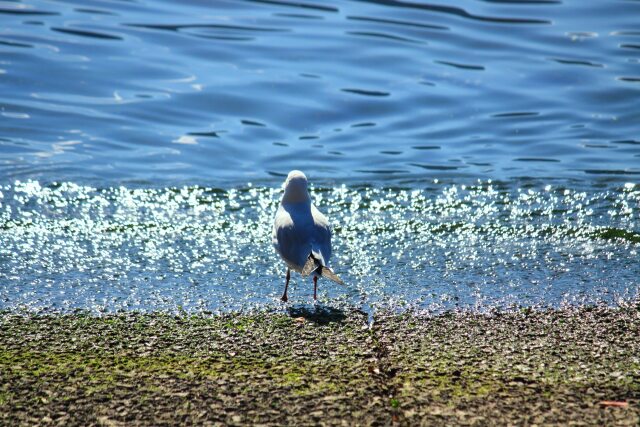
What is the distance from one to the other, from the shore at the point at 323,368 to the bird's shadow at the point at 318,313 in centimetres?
1

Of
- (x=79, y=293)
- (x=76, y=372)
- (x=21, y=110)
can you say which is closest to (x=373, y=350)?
(x=76, y=372)

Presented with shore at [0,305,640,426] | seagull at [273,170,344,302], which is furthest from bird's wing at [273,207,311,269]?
shore at [0,305,640,426]

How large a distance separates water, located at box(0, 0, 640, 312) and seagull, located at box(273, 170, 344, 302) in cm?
16

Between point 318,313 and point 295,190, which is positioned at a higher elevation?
point 295,190

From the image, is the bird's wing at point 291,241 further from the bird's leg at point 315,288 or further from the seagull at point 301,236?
the bird's leg at point 315,288

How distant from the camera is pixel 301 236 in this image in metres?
5.44

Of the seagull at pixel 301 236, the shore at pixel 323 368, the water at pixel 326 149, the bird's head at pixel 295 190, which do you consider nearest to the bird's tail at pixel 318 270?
the seagull at pixel 301 236

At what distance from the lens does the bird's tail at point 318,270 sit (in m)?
5.05

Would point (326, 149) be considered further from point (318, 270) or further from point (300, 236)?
point (318, 270)

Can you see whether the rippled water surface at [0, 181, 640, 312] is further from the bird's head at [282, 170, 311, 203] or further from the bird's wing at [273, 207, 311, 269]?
the bird's head at [282, 170, 311, 203]

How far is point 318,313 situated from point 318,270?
1.39ft

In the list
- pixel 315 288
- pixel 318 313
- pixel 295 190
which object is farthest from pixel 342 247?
pixel 318 313

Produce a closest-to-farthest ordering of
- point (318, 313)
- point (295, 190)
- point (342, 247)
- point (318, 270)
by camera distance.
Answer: point (318, 313)
point (318, 270)
point (295, 190)
point (342, 247)

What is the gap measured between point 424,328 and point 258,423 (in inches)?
52.9
